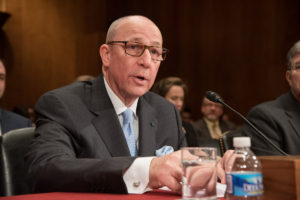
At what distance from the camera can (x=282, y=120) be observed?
8.59 feet

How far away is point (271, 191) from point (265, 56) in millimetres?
6509

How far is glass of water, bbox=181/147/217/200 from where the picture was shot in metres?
1.13

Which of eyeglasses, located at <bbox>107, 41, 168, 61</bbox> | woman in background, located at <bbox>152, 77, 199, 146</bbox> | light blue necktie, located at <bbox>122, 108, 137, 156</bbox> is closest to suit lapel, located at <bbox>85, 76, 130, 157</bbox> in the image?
light blue necktie, located at <bbox>122, 108, 137, 156</bbox>

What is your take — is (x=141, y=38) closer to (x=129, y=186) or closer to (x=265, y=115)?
(x=129, y=186)

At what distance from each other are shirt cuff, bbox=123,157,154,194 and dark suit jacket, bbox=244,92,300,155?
1.38 meters

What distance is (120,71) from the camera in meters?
1.98

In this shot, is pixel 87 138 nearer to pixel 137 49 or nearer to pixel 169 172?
pixel 137 49

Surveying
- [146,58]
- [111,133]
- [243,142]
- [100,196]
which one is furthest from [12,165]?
[243,142]

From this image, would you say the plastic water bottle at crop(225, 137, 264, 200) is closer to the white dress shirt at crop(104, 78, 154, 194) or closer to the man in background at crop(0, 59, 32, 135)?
the white dress shirt at crop(104, 78, 154, 194)

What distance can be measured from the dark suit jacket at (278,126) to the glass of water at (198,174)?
1430 mm

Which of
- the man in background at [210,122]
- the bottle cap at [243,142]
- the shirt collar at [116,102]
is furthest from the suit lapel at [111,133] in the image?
the man in background at [210,122]

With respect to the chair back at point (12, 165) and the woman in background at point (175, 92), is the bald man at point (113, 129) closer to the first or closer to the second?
the chair back at point (12, 165)

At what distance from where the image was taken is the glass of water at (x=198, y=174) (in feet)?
3.72

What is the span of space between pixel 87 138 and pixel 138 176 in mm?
547
